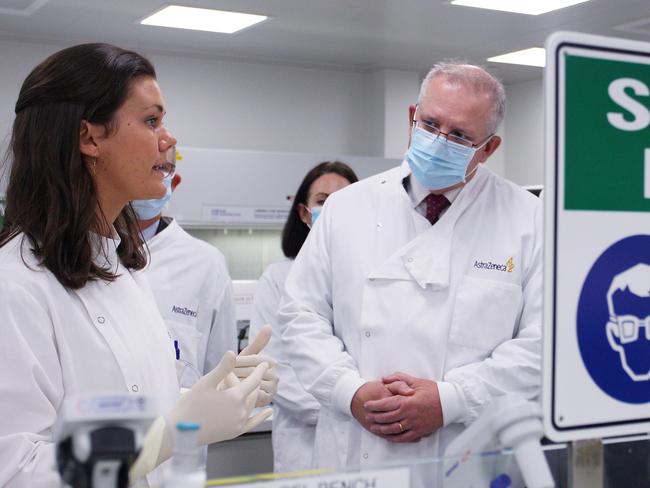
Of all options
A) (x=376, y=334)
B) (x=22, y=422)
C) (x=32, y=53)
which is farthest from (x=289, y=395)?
(x=32, y=53)

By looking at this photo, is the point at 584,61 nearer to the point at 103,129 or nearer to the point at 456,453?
the point at 456,453

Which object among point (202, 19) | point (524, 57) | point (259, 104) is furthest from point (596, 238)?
point (259, 104)

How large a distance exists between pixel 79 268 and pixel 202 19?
154 inches

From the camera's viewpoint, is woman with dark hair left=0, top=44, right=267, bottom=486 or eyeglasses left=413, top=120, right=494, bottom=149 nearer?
woman with dark hair left=0, top=44, right=267, bottom=486

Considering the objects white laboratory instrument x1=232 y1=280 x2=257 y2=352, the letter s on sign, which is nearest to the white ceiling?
white laboratory instrument x1=232 y1=280 x2=257 y2=352

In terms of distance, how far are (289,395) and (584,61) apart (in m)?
1.84

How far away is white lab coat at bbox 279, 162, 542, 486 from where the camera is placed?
170 centimetres

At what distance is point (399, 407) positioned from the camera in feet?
5.39

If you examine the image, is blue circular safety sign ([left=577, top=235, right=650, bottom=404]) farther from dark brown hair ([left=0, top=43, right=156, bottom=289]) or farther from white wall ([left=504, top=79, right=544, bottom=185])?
white wall ([left=504, top=79, right=544, bottom=185])

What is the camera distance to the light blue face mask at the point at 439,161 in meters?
1.80

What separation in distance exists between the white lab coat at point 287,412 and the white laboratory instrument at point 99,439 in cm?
164

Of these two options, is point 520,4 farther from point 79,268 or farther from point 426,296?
point 79,268

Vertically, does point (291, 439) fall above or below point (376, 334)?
below

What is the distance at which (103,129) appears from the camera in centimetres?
126
